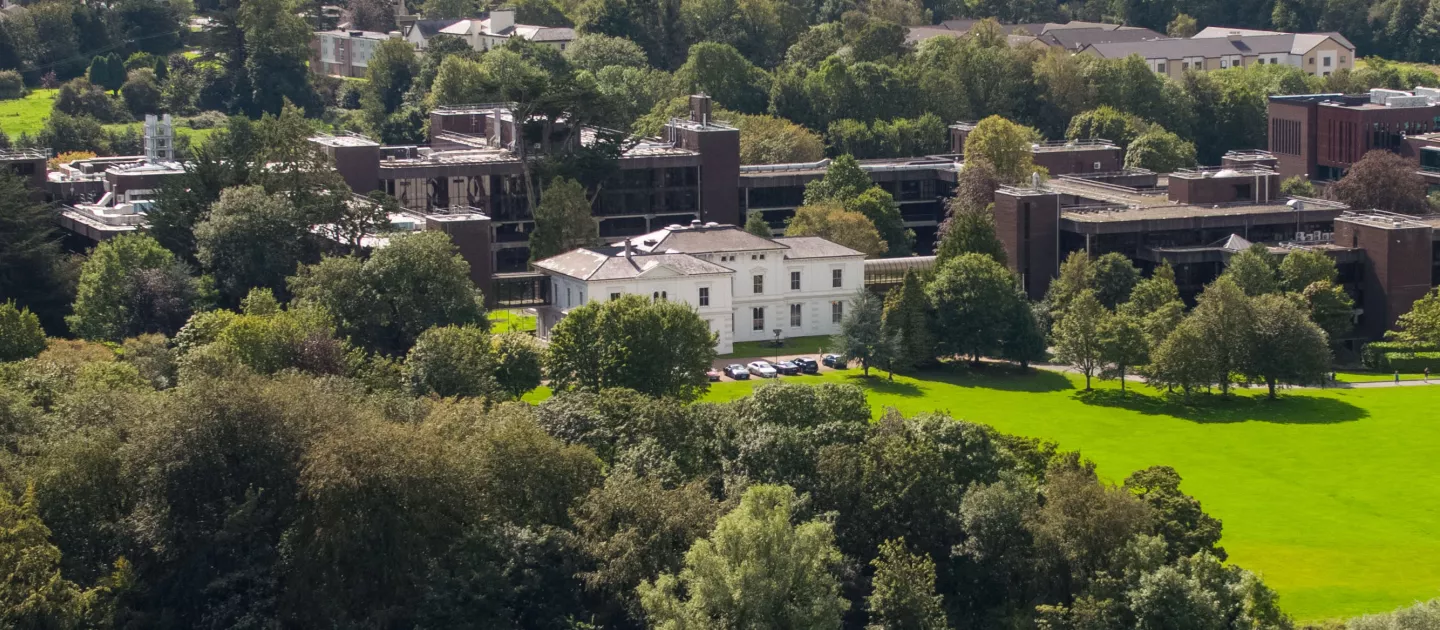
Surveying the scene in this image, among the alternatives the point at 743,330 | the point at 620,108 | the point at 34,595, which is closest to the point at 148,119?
the point at 620,108

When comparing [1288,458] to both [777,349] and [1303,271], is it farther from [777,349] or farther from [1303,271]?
[777,349]

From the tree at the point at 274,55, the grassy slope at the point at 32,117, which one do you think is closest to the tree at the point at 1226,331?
the grassy slope at the point at 32,117

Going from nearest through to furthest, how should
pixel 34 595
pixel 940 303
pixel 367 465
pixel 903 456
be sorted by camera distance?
pixel 34 595 < pixel 367 465 < pixel 903 456 < pixel 940 303

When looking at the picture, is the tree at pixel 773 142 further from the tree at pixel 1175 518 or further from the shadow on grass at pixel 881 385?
the tree at pixel 1175 518

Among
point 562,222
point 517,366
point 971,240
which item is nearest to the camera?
point 517,366

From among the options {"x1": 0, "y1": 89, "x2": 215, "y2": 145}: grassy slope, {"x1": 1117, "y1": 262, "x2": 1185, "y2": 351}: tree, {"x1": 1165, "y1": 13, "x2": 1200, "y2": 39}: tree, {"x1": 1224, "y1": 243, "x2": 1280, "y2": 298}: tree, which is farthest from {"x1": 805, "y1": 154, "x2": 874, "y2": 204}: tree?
{"x1": 1165, "y1": 13, "x2": 1200, "y2": 39}: tree

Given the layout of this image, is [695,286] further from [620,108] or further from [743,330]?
[620,108]

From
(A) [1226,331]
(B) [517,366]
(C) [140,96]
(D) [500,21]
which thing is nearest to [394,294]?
(B) [517,366]
